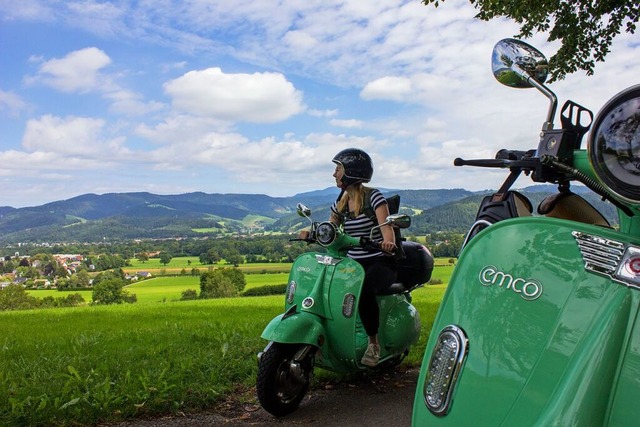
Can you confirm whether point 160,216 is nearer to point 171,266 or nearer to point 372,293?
point 171,266

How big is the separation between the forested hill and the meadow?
44.2 ft

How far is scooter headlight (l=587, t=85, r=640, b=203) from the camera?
4.03 feet

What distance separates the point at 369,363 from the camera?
4277 millimetres

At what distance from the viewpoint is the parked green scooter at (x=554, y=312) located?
122 centimetres

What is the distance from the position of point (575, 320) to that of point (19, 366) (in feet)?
16.5

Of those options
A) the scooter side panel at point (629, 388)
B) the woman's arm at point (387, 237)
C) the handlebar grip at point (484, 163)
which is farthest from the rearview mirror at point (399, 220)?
the scooter side panel at point (629, 388)

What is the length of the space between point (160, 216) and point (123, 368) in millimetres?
143612

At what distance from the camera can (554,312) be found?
136 cm

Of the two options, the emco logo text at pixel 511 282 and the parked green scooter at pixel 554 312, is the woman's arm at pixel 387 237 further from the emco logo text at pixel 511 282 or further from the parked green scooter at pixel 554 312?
the emco logo text at pixel 511 282

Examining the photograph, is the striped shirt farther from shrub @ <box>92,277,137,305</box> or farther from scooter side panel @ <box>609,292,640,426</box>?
shrub @ <box>92,277,137,305</box>

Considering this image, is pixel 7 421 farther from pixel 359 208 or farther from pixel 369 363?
pixel 359 208

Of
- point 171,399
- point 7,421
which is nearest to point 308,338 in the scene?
point 171,399

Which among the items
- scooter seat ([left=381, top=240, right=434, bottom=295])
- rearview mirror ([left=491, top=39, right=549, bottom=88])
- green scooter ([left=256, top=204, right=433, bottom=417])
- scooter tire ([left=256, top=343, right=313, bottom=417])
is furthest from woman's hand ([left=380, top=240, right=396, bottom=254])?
rearview mirror ([left=491, top=39, right=549, bottom=88])

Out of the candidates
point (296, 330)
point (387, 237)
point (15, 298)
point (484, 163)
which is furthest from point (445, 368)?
point (15, 298)
